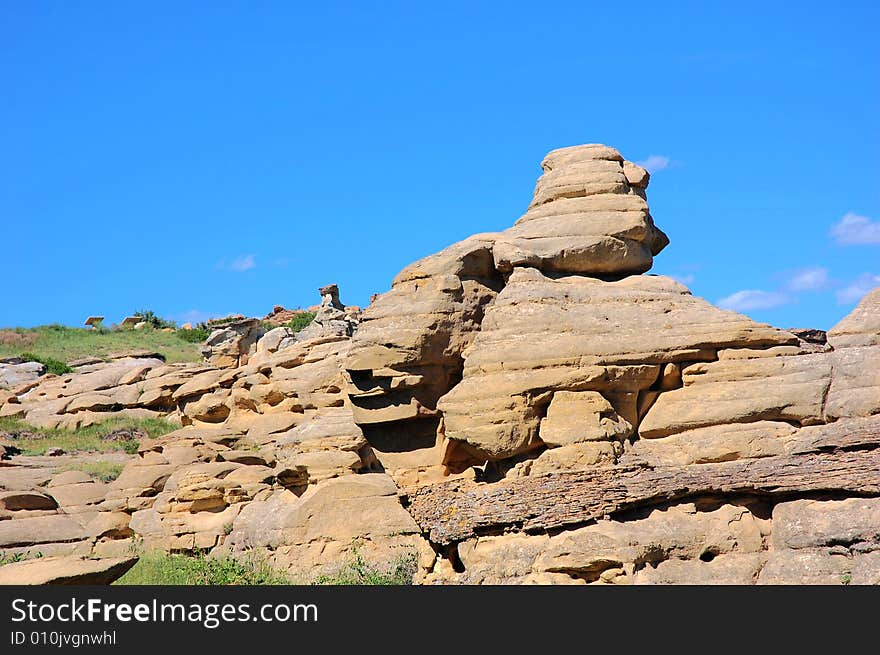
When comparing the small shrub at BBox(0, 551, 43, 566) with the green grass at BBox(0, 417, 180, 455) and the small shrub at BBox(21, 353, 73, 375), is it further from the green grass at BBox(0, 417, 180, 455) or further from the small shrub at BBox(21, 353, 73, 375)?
the small shrub at BBox(21, 353, 73, 375)

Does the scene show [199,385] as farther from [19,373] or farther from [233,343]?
[19,373]

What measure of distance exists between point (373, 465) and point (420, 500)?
2.21m

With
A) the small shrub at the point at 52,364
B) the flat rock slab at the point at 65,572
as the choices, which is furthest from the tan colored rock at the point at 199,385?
the flat rock slab at the point at 65,572

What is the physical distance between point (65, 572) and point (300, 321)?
41.0 meters

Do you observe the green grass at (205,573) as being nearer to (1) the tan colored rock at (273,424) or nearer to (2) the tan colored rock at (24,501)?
(2) the tan colored rock at (24,501)

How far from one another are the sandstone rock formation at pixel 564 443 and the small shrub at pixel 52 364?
2231cm

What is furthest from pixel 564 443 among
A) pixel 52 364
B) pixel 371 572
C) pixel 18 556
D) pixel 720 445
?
pixel 52 364

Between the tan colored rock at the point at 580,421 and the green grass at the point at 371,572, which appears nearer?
the tan colored rock at the point at 580,421

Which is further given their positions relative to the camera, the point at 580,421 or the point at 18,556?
the point at 18,556

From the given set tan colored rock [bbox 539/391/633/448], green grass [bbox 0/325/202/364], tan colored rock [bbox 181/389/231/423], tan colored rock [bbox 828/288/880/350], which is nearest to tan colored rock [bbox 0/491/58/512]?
tan colored rock [bbox 181/389/231/423]

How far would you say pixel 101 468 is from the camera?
32.2 m

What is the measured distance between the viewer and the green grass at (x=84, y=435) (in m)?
35.5

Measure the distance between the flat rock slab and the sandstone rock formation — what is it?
17.3ft

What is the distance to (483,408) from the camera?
21.1 metres
